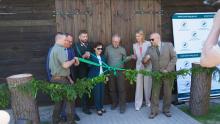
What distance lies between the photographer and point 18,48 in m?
6.95

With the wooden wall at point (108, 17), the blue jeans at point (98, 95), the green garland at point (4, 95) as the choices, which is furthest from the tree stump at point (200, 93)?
the green garland at point (4, 95)

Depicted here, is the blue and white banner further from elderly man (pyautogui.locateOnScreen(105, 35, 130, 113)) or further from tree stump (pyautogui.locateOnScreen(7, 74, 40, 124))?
tree stump (pyautogui.locateOnScreen(7, 74, 40, 124))

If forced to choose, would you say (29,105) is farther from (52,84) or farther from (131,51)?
(131,51)

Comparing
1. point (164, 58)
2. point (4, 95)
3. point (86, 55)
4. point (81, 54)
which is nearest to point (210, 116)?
point (164, 58)

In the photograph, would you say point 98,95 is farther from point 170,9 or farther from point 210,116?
point 170,9

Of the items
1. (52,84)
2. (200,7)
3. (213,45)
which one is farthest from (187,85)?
(213,45)

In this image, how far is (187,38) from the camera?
7.77m

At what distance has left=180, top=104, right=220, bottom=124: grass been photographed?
6.35 metres

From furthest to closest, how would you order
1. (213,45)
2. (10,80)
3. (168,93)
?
1. (168,93)
2. (10,80)
3. (213,45)

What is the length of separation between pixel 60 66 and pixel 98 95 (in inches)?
55.0

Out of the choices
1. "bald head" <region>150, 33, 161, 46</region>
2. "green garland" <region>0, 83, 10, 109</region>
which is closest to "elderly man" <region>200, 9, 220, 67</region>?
"green garland" <region>0, 83, 10, 109</region>

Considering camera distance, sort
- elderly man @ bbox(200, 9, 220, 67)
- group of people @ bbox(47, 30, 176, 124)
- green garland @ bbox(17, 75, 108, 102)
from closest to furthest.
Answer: elderly man @ bbox(200, 9, 220, 67)
green garland @ bbox(17, 75, 108, 102)
group of people @ bbox(47, 30, 176, 124)

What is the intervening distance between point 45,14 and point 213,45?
630 centimetres

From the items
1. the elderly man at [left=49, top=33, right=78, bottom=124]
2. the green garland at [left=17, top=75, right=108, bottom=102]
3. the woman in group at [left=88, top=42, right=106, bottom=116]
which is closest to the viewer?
the green garland at [left=17, top=75, right=108, bottom=102]
